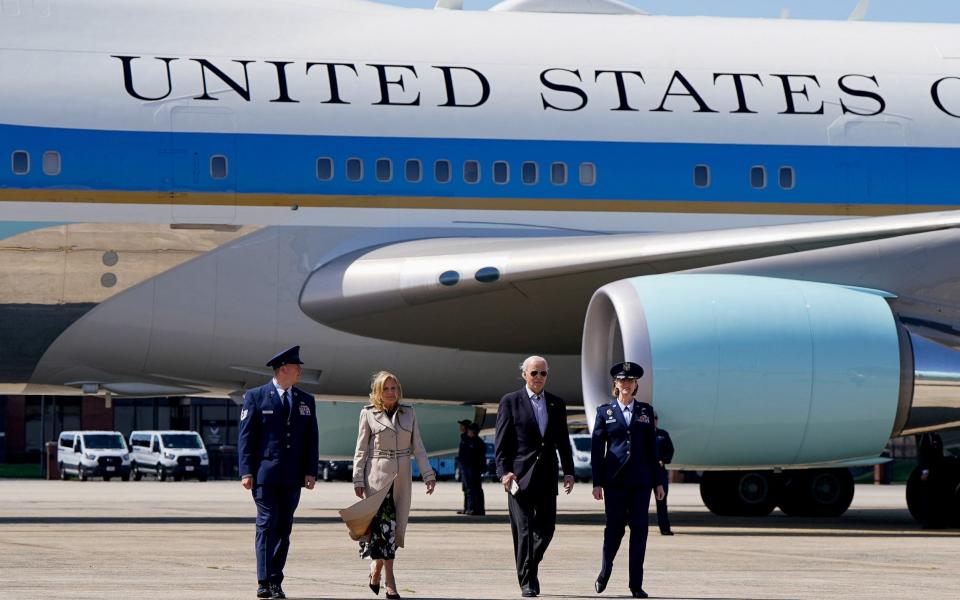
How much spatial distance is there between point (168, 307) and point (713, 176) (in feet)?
18.7

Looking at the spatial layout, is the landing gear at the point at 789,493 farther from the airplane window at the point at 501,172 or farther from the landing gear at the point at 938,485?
the airplane window at the point at 501,172

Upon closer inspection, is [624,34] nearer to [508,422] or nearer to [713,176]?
[713,176]

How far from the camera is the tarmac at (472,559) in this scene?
10.4 meters

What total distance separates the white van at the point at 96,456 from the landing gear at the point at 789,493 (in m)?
28.5

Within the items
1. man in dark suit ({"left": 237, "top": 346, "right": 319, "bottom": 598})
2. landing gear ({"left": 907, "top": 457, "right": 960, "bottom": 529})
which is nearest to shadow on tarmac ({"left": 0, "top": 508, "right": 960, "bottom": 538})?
landing gear ({"left": 907, "top": 457, "right": 960, "bottom": 529})

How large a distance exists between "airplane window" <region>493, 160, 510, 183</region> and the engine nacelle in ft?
6.76

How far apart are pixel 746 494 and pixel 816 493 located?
85 centimetres

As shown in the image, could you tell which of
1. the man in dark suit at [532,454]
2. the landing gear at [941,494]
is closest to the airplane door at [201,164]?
the man in dark suit at [532,454]

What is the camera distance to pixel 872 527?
1805 cm

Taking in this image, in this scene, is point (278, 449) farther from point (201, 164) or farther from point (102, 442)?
point (102, 442)

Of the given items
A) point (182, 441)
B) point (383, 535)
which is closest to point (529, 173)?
point (383, 535)

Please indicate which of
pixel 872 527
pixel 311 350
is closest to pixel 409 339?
pixel 311 350

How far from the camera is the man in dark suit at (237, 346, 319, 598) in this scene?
33.4ft

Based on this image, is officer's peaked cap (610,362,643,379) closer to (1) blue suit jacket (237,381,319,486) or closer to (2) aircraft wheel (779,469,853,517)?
(1) blue suit jacket (237,381,319,486)
